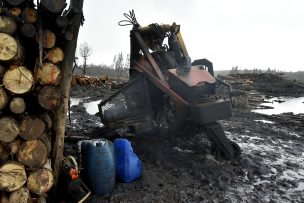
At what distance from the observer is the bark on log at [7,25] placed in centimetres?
339

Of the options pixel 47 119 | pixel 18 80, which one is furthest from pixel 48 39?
pixel 47 119

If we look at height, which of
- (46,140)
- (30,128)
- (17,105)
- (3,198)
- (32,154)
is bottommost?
(3,198)

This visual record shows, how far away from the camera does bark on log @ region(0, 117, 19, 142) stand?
346cm

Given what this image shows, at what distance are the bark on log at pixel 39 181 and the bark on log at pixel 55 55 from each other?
130cm

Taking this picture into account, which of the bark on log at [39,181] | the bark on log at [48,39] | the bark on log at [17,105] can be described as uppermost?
the bark on log at [48,39]

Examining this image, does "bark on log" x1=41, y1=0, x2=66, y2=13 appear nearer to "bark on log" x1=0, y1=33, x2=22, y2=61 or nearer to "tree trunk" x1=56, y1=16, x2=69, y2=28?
"tree trunk" x1=56, y1=16, x2=69, y2=28

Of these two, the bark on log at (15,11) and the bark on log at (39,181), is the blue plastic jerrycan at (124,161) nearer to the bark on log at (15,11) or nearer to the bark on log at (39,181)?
the bark on log at (39,181)

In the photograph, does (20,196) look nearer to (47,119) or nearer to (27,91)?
(47,119)

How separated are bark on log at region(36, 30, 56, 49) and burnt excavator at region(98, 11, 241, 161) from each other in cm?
280

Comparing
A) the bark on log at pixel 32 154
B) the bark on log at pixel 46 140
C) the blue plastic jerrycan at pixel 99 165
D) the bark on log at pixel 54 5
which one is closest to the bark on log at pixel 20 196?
the bark on log at pixel 32 154

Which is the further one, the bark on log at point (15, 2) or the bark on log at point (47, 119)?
the bark on log at point (47, 119)

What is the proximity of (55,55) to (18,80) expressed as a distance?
628 mm

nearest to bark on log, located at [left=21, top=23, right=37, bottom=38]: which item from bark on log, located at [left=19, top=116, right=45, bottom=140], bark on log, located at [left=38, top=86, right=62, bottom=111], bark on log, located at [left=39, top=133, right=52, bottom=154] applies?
bark on log, located at [left=38, top=86, right=62, bottom=111]

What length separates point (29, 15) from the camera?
11.8ft
